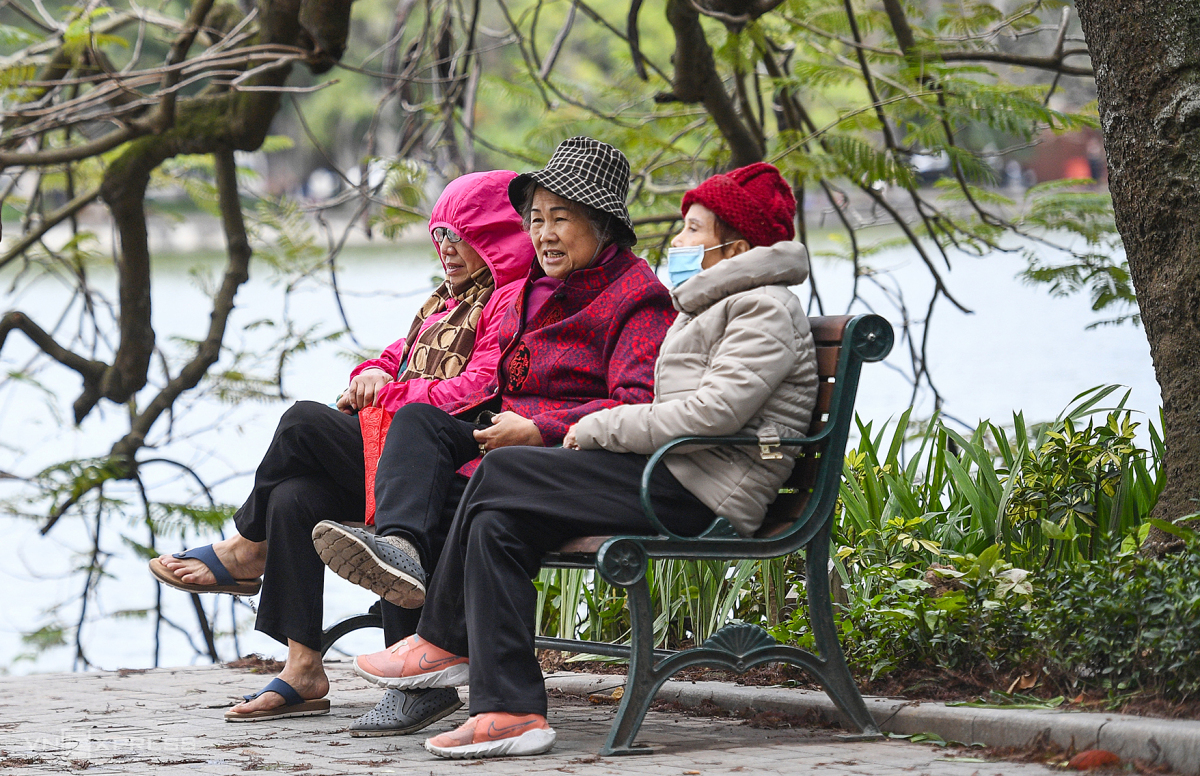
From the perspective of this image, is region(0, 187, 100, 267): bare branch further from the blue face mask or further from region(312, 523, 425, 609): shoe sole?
the blue face mask

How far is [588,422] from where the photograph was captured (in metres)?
3.15

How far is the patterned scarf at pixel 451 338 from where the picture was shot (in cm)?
384

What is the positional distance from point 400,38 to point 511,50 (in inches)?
523

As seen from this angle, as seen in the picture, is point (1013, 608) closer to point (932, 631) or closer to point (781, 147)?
point (932, 631)

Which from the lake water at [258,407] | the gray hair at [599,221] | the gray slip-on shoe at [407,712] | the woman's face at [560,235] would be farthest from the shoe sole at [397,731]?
the lake water at [258,407]

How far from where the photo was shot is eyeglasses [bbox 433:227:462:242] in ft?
12.8

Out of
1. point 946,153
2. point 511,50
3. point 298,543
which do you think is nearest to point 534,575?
point 298,543

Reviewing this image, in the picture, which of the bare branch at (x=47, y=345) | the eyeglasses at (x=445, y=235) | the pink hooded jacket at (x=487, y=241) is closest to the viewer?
the pink hooded jacket at (x=487, y=241)

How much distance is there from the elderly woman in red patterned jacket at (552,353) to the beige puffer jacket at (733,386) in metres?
0.20

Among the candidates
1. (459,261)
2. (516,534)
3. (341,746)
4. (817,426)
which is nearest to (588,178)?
(459,261)

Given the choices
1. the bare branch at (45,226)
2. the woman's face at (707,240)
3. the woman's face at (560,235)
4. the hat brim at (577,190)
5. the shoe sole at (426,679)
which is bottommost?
the shoe sole at (426,679)

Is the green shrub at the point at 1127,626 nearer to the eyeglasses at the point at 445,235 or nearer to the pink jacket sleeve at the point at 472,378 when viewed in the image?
the pink jacket sleeve at the point at 472,378

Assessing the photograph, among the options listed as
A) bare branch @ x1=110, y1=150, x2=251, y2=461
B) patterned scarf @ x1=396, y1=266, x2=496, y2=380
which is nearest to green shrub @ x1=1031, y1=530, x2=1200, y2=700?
patterned scarf @ x1=396, y1=266, x2=496, y2=380

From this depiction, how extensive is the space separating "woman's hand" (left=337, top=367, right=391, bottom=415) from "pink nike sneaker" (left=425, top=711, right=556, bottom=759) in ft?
4.03
